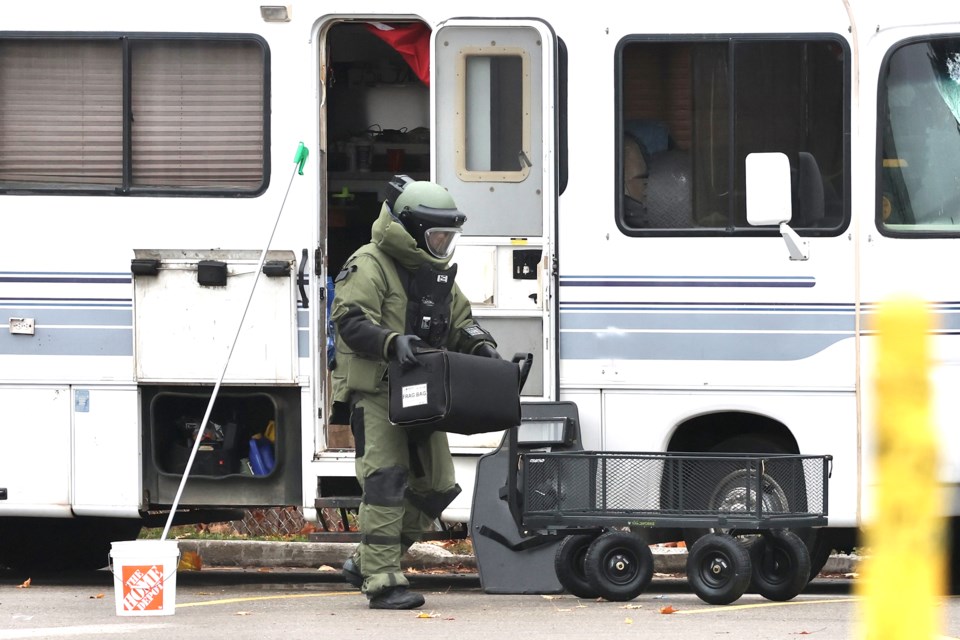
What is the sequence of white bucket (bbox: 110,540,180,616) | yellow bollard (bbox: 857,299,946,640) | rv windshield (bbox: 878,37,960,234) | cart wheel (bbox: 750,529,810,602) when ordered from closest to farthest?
yellow bollard (bbox: 857,299,946,640), white bucket (bbox: 110,540,180,616), cart wheel (bbox: 750,529,810,602), rv windshield (bbox: 878,37,960,234)

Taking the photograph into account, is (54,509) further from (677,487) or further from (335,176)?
(677,487)

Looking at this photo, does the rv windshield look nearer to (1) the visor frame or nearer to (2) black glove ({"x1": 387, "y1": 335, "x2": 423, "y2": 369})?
(1) the visor frame

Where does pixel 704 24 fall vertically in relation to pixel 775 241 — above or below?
above

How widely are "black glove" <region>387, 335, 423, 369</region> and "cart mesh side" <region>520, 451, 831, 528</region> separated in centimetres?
83

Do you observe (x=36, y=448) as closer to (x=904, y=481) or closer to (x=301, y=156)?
(x=301, y=156)

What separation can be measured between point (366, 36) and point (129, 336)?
2056mm

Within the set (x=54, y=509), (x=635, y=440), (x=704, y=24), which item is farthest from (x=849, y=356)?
(x=54, y=509)

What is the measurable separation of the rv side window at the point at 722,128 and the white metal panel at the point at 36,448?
9.31ft

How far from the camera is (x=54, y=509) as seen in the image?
7.80m

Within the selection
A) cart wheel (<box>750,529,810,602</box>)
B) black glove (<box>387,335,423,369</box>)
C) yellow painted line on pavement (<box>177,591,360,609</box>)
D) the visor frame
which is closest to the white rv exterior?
yellow painted line on pavement (<box>177,591,360,609</box>)

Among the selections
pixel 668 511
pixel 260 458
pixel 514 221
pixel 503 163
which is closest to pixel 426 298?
pixel 514 221

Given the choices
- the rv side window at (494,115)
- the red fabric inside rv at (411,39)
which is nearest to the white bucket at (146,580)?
the rv side window at (494,115)

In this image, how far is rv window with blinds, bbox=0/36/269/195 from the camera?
7.84 metres

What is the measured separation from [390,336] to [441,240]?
0.50 metres
